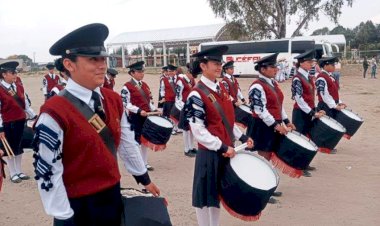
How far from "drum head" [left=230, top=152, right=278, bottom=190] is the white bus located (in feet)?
76.2

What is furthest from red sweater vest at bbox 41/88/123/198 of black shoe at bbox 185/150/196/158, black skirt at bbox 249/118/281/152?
black shoe at bbox 185/150/196/158

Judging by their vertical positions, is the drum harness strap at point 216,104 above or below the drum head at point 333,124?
above

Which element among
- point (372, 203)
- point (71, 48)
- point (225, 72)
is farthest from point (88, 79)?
point (225, 72)

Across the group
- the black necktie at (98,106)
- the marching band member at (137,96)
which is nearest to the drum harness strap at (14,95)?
the marching band member at (137,96)

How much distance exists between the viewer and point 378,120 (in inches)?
421

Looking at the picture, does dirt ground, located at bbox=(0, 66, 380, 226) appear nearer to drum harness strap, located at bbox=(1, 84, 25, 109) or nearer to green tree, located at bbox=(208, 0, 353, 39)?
drum harness strap, located at bbox=(1, 84, 25, 109)

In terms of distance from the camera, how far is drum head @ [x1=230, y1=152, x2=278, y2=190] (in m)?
3.26

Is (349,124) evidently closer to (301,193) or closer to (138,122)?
(301,193)

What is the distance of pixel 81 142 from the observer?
7.11 feet

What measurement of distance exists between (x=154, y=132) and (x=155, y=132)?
0.02 metres

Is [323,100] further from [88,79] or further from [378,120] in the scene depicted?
[88,79]

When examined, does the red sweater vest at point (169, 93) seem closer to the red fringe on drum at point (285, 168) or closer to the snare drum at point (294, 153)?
the red fringe on drum at point (285, 168)

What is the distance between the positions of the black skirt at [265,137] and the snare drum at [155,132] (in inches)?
66.9

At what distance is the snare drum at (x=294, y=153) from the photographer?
471cm
